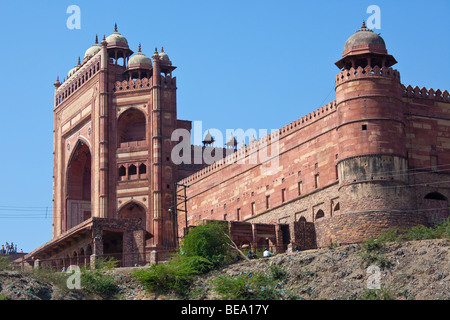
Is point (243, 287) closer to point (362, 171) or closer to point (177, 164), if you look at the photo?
point (362, 171)

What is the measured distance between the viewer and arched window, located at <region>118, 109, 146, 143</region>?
5447cm

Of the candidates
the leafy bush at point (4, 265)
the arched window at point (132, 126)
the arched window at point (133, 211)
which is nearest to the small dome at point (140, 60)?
the arched window at point (132, 126)

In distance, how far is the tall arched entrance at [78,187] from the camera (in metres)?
57.1

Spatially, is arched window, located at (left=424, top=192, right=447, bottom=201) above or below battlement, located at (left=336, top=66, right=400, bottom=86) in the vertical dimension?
below

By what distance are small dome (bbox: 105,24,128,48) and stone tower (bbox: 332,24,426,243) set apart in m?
20.5

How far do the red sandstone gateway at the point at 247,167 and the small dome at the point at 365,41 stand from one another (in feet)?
0.18

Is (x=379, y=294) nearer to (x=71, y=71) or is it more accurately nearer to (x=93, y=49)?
(x=93, y=49)

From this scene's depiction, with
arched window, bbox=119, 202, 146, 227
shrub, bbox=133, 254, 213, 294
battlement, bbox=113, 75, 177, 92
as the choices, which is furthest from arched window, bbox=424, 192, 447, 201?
battlement, bbox=113, 75, 177, 92

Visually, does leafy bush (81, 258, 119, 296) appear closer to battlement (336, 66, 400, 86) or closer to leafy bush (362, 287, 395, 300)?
leafy bush (362, 287, 395, 300)

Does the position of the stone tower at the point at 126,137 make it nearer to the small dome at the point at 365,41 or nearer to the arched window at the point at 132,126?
the arched window at the point at 132,126

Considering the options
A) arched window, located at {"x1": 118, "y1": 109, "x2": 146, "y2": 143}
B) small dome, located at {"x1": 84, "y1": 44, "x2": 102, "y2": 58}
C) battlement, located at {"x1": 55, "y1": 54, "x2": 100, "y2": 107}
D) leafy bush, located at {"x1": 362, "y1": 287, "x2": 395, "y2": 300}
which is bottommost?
leafy bush, located at {"x1": 362, "y1": 287, "x2": 395, "y2": 300}

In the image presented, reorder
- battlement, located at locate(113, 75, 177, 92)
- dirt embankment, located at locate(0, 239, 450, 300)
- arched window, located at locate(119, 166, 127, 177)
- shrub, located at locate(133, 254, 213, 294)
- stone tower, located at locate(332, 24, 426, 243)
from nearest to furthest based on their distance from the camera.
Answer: dirt embankment, located at locate(0, 239, 450, 300) < shrub, located at locate(133, 254, 213, 294) < stone tower, located at locate(332, 24, 426, 243) < arched window, located at locate(119, 166, 127, 177) < battlement, located at locate(113, 75, 177, 92)

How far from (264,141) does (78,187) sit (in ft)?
55.9
